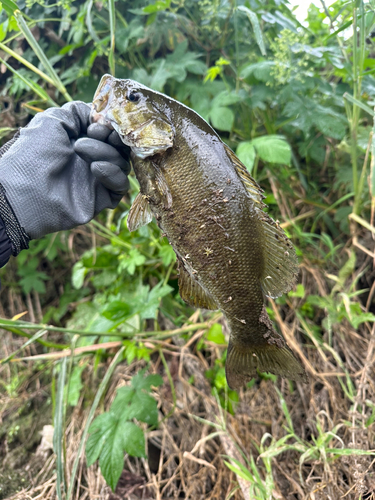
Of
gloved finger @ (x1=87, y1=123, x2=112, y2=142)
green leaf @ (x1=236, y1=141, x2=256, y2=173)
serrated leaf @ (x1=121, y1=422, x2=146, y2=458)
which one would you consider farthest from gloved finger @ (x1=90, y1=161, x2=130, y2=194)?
serrated leaf @ (x1=121, y1=422, x2=146, y2=458)

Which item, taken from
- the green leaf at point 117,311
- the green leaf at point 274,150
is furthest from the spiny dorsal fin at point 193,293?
the green leaf at point 274,150

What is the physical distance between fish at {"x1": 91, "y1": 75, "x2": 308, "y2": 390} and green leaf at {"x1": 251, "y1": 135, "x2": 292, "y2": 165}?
23.1 inches

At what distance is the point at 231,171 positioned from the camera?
1.23 metres

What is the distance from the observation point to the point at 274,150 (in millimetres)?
1799

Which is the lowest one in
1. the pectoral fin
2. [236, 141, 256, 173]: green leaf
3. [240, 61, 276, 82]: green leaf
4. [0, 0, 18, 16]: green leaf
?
[236, 141, 256, 173]: green leaf

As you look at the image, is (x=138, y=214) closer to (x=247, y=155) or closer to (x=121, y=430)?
(x=247, y=155)

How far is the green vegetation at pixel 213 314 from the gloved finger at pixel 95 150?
1.68 ft

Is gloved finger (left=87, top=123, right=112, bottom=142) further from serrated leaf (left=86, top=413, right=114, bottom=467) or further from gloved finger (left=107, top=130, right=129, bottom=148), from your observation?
serrated leaf (left=86, top=413, right=114, bottom=467)

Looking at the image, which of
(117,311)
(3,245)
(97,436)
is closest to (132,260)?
(117,311)

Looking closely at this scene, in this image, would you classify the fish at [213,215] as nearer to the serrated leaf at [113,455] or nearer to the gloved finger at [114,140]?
the gloved finger at [114,140]

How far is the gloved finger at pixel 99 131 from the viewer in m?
1.37

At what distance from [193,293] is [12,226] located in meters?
0.76

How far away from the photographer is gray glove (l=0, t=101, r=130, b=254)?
4.50 feet

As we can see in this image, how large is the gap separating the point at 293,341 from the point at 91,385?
1292 millimetres
